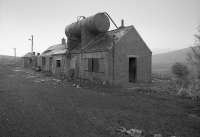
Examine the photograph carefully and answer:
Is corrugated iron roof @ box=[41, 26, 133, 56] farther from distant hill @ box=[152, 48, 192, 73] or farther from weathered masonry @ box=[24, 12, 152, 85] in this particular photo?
distant hill @ box=[152, 48, 192, 73]

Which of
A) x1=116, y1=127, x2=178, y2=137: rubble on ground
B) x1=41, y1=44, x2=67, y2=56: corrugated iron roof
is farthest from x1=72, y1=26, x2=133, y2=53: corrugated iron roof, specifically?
x1=116, y1=127, x2=178, y2=137: rubble on ground

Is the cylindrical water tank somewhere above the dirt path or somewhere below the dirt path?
above

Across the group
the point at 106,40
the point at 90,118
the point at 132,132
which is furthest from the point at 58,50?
the point at 132,132

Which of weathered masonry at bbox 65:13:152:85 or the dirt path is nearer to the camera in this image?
the dirt path

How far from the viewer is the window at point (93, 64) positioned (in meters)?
18.9

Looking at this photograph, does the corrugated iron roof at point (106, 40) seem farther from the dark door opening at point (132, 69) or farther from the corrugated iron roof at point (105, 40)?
the dark door opening at point (132, 69)

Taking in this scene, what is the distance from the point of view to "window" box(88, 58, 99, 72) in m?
18.9

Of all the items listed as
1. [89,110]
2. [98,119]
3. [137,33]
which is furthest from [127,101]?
[137,33]

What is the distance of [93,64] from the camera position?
19.5 meters

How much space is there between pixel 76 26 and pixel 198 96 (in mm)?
18294

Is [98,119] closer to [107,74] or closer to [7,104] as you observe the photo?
[7,104]

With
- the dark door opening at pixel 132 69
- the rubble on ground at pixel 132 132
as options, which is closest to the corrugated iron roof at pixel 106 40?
the dark door opening at pixel 132 69

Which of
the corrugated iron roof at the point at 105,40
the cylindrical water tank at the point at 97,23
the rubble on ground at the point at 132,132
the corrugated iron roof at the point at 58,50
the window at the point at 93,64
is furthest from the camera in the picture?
the corrugated iron roof at the point at 58,50

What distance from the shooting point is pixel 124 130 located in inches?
239
